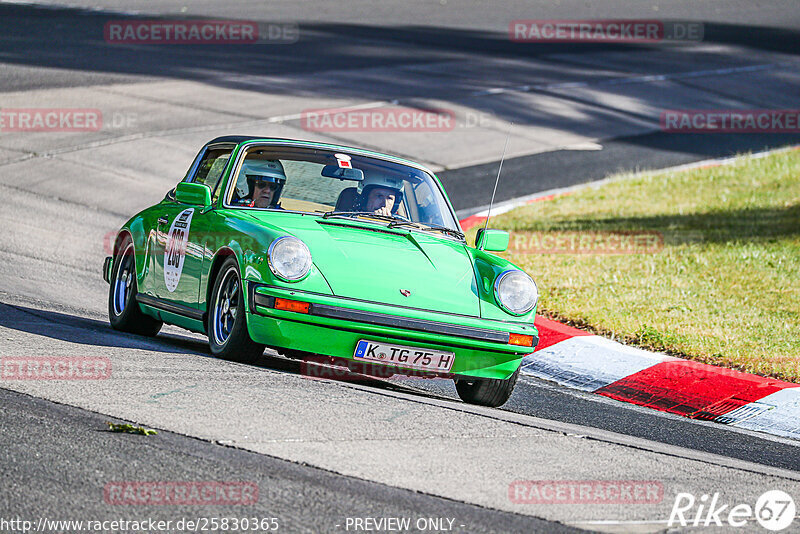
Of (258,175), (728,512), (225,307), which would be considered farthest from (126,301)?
(728,512)

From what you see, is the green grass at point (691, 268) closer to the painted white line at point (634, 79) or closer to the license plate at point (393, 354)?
the license plate at point (393, 354)

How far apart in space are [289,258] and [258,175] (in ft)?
4.32

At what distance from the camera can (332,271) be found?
6.23 m

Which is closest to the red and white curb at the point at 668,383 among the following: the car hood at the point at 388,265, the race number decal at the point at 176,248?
the car hood at the point at 388,265

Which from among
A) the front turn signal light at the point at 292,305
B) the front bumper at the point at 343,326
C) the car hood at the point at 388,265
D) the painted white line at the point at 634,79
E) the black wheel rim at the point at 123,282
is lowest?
the black wheel rim at the point at 123,282

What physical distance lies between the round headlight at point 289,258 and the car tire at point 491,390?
3.87 feet

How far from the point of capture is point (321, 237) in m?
6.48

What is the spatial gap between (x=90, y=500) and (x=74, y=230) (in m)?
8.29

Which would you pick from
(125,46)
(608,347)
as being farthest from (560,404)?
(125,46)

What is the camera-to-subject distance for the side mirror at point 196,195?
7.14 metres

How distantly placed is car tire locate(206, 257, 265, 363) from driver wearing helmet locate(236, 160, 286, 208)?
67 cm

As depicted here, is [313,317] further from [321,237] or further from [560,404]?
[560,404]

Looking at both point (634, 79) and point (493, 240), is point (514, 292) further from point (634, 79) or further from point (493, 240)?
point (634, 79)

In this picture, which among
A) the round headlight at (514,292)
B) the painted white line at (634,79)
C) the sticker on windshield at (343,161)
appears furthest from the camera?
the painted white line at (634,79)
